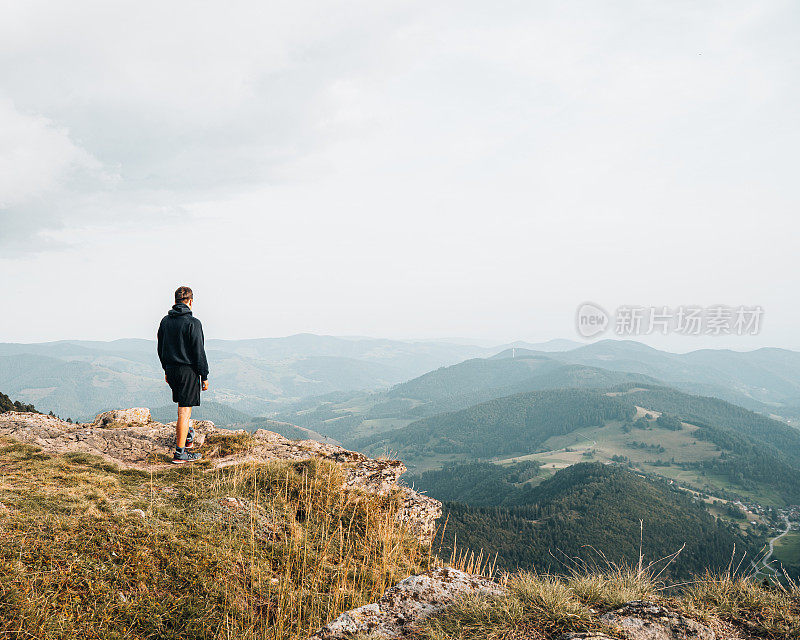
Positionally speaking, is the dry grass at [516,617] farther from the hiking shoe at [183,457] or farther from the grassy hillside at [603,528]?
the grassy hillside at [603,528]

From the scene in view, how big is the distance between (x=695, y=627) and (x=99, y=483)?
350 inches

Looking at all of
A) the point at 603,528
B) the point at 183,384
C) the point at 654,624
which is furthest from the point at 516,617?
the point at 603,528

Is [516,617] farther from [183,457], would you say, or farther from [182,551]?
[183,457]

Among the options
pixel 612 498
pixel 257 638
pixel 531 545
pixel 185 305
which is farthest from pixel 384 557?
pixel 612 498

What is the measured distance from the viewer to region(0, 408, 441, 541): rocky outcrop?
32.1 ft

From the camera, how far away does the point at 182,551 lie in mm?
5824

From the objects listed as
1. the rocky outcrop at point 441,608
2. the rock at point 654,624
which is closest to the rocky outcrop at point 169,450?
the rocky outcrop at point 441,608

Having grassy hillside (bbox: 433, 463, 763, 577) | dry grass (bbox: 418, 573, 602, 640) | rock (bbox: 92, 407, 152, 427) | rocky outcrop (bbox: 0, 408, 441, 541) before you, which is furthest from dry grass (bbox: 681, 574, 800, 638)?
grassy hillside (bbox: 433, 463, 763, 577)

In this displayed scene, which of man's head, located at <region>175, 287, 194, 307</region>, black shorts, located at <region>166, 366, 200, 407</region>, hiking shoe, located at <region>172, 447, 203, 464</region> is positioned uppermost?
man's head, located at <region>175, 287, 194, 307</region>

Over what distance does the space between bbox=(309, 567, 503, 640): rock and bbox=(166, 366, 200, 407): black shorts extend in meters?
7.05

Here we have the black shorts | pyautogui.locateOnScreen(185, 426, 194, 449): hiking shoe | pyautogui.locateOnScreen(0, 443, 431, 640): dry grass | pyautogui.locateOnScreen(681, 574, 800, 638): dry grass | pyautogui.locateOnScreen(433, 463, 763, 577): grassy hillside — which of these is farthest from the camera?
pyautogui.locateOnScreen(433, 463, 763, 577): grassy hillside

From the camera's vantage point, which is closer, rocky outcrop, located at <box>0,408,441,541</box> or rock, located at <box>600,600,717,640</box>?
rock, located at <box>600,600,717,640</box>

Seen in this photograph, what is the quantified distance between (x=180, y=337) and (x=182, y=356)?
48 centimetres

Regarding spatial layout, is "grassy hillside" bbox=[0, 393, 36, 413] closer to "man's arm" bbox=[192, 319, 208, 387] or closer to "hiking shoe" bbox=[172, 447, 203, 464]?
"hiking shoe" bbox=[172, 447, 203, 464]
